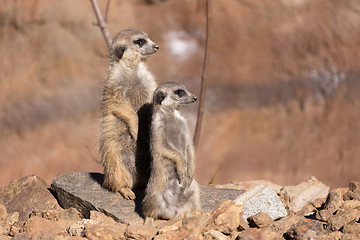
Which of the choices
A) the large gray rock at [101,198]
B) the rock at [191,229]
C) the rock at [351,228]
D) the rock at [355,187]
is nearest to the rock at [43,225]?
the large gray rock at [101,198]

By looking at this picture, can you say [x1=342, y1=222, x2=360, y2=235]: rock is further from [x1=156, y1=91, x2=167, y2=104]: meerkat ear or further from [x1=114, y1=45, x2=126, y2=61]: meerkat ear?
[x1=114, y1=45, x2=126, y2=61]: meerkat ear

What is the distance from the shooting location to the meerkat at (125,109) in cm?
309

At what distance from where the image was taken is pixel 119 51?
10.2 ft

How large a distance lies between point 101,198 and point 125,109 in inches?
19.0

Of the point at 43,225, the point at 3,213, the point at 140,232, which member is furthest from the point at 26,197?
the point at 140,232

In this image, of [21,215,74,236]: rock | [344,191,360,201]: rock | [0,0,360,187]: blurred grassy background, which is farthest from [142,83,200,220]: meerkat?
[0,0,360,187]: blurred grassy background

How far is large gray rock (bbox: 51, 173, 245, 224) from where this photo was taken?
2.90 meters

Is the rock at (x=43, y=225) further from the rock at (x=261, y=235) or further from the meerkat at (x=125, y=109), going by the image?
the rock at (x=261, y=235)

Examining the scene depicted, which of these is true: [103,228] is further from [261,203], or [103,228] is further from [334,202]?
[334,202]

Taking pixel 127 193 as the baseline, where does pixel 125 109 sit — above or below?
above

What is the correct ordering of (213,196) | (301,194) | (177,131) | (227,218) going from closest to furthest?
(227,218) → (177,131) → (213,196) → (301,194)

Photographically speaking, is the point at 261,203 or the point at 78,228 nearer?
the point at 78,228

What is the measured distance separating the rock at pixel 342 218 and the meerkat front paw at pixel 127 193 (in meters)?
1.05

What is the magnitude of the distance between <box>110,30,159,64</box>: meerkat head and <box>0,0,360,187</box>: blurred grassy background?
2.57 m
